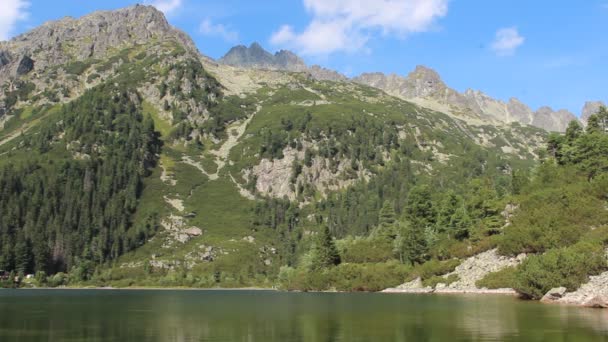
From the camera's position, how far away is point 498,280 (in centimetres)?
12000

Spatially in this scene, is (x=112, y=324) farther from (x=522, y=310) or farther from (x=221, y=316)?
(x=522, y=310)

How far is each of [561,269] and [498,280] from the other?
1214 inches

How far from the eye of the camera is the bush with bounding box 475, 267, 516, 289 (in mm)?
117500

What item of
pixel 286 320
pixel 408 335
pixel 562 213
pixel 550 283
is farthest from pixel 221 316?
pixel 562 213

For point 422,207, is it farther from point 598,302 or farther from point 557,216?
point 598,302

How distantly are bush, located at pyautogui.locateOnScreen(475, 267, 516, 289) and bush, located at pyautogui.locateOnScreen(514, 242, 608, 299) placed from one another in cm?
1864

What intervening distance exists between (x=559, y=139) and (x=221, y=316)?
146037 mm

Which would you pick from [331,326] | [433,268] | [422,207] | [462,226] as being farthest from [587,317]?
[422,207]

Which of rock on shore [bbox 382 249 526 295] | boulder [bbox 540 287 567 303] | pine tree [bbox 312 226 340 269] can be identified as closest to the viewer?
boulder [bbox 540 287 567 303]

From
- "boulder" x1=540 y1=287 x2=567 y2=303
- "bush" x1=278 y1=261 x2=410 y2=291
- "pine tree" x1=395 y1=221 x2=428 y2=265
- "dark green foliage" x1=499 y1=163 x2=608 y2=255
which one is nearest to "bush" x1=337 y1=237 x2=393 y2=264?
"bush" x1=278 y1=261 x2=410 y2=291

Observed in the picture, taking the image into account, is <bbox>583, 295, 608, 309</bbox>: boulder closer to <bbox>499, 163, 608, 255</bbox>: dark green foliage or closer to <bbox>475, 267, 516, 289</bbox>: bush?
<bbox>475, 267, 516, 289</bbox>: bush

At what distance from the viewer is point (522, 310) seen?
236ft

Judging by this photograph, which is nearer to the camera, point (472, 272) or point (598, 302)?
point (598, 302)

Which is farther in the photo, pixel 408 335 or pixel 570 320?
pixel 570 320
